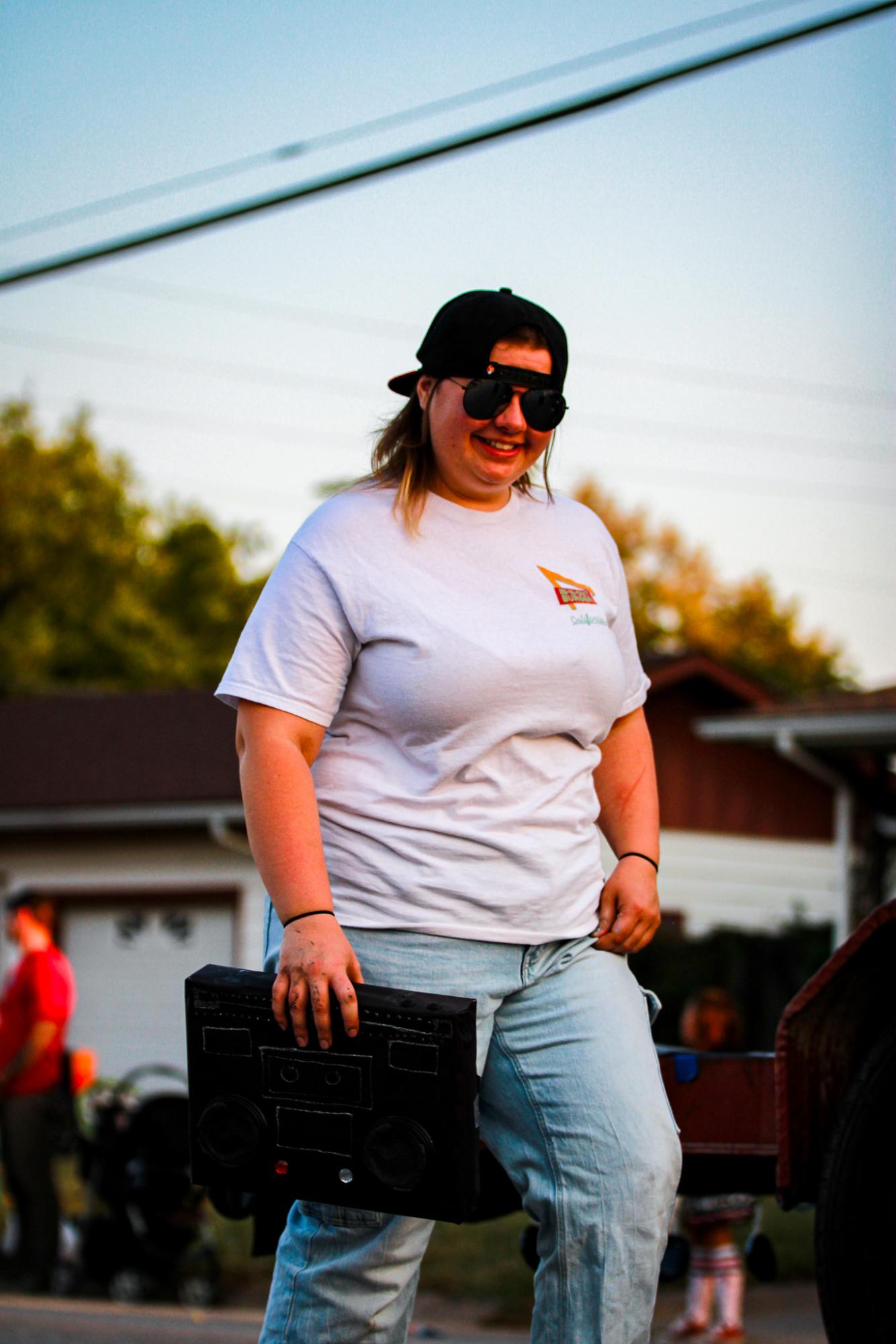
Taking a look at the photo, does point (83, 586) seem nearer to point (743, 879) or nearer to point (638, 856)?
point (743, 879)

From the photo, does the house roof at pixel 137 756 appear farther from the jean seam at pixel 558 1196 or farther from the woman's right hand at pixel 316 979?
the woman's right hand at pixel 316 979

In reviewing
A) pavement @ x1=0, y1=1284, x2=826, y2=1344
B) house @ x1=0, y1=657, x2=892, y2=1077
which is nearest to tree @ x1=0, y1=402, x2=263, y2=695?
house @ x1=0, y1=657, x2=892, y2=1077

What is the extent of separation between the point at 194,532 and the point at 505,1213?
141ft

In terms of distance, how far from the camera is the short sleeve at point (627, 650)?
2980 millimetres

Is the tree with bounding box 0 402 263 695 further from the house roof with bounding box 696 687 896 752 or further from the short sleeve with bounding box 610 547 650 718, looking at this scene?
the short sleeve with bounding box 610 547 650 718

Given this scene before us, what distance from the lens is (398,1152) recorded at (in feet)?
8.09

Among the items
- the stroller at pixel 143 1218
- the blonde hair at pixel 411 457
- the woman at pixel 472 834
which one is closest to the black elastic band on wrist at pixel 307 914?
the woman at pixel 472 834

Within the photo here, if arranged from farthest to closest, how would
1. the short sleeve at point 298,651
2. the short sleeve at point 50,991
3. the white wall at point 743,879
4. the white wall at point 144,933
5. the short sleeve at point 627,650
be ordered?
the white wall at point 743,879 → the white wall at point 144,933 → the short sleeve at point 50,991 → the short sleeve at point 627,650 → the short sleeve at point 298,651

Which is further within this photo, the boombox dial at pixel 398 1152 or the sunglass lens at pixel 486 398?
the sunglass lens at pixel 486 398

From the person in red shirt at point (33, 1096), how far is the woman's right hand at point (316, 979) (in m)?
6.36

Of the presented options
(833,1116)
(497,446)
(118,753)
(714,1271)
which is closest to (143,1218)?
(714,1271)

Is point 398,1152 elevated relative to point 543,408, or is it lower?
lower

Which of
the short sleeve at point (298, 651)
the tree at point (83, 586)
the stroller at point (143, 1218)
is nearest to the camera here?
the short sleeve at point (298, 651)

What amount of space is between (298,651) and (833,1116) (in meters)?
1.32
